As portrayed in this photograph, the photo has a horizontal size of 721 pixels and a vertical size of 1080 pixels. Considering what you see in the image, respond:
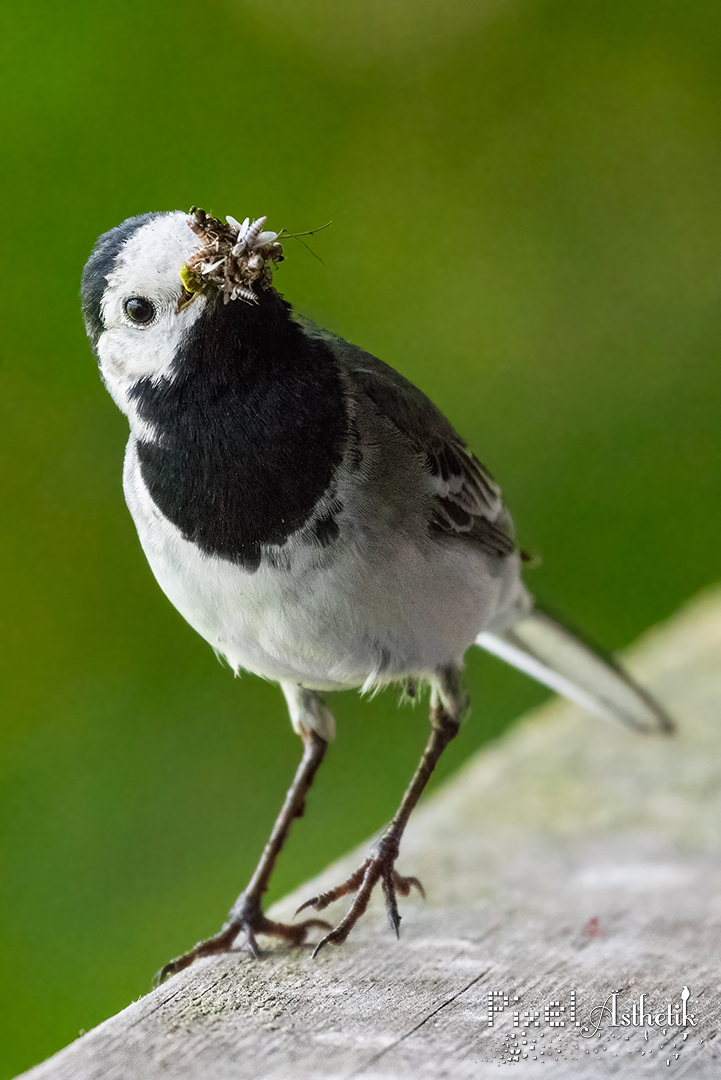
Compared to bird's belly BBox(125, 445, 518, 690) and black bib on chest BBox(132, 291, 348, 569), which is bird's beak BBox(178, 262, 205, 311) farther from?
bird's belly BBox(125, 445, 518, 690)

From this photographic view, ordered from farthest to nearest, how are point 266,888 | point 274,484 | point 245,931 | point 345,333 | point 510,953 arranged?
point 345,333, point 266,888, point 245,931, point 510,953, point 274,484

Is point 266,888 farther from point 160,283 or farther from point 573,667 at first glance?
point 160,283

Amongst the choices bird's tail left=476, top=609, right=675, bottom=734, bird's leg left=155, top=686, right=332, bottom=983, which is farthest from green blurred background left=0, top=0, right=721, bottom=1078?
bird's leg left=155, top=686, right=332, bottom=983

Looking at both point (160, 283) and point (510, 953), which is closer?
point (160, 283)

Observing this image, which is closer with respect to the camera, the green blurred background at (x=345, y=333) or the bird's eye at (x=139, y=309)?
the bird's eye at (x=139, y=309)

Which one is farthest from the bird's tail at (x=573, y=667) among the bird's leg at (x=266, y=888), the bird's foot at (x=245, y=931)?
the bird's foot at (x=245, y=931)

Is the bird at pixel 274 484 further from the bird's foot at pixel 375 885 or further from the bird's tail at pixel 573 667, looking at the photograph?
the bird's tail at pixel 573 667

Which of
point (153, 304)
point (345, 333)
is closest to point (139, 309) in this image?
point (153, 304)

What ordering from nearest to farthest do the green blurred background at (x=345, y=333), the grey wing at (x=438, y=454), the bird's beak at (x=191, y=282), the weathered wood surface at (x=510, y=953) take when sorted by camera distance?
the weathered wood surface at (x=510, y=953), the bird's beak at (x=191, y=282), the grey wing at (x=438, y=454), the green blurred background at (x=345, y=333)

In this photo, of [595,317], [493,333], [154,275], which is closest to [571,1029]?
[154,275]
